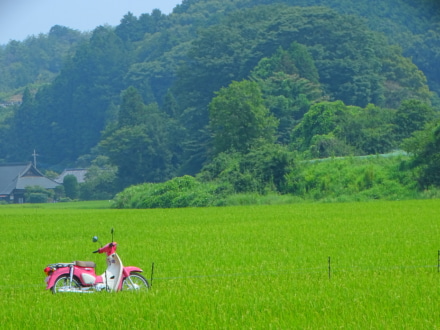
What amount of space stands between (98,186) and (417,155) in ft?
107

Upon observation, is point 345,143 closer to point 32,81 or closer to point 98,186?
point 98,186

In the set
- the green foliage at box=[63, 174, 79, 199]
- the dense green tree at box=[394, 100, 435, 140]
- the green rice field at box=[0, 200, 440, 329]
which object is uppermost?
the green rice field at box=[0, 200, 440, 329]

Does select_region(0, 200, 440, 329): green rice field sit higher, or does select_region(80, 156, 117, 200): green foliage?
select_region(0, 200, 440, 329): green rice field

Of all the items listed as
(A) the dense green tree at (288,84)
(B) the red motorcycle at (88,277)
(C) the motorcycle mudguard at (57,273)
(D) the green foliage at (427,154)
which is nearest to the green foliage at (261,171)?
(D) the green foliage at (427,154)

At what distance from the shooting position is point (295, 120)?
52.6 meters

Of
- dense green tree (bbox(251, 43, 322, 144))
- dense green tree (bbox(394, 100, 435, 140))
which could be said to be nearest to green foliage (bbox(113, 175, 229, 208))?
dense green tree (bbox(394, 100, 435, 140))

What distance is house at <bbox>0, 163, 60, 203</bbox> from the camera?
219ft

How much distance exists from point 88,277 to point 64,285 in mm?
301

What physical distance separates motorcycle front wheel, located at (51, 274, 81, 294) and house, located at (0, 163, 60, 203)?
57305mm

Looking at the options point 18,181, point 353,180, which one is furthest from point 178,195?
point 18,181

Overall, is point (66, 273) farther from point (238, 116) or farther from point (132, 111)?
point (132, 111)

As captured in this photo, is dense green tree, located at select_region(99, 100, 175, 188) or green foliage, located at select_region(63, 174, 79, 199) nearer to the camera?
dense green tree, located at select_region(99, 100, 175, 188)

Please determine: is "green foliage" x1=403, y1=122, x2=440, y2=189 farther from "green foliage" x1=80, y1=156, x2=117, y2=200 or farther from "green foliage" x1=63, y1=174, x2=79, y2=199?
"green foliage" x1=63, y1=174, x2=79, y2=199

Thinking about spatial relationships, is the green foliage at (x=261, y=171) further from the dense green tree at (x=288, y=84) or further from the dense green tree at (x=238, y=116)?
the dense green tree at (x=288, y=84)
